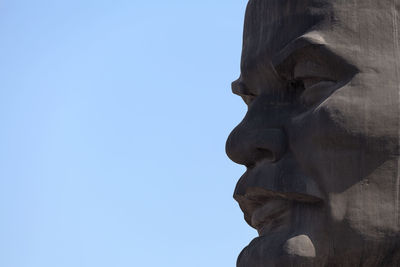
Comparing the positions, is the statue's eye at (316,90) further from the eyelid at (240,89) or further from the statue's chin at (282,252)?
the statue's chin at (282,252)

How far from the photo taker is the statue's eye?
11.5 metres

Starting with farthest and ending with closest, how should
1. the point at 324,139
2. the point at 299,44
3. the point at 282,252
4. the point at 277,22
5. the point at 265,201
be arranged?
the point at 277,22 < the point at 265,201 < the point at 299,44 < the point at 324,139 < the point at 282,252

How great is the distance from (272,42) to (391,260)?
8.35ft

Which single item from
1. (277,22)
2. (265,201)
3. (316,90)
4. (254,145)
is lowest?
(265,201)

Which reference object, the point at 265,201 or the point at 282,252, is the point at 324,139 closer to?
the point at 265,201

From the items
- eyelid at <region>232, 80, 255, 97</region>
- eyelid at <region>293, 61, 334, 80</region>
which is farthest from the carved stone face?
eyelid at <region>232, 80, 255, 97</region>

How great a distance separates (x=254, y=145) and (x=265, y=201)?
1.87ft

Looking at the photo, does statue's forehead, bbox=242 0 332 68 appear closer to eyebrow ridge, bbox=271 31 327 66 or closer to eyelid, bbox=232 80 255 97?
eyebrow ridge, bbox=271 31 327 66

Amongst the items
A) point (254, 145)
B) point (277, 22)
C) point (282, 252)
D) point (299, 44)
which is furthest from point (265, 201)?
point (277, 22)

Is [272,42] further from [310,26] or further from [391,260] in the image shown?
[391,260]

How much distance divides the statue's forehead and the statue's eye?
0.49 metres

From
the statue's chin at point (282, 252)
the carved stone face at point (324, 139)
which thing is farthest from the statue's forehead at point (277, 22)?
the statue's chin at point (282, 252)

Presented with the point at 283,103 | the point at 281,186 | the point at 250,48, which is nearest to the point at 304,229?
the point at 281,186

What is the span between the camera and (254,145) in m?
11.7
